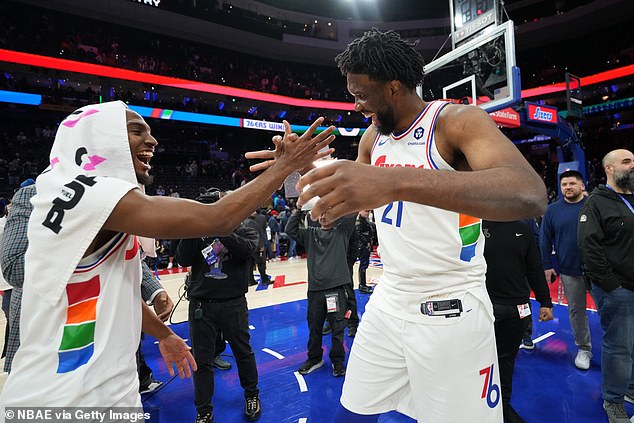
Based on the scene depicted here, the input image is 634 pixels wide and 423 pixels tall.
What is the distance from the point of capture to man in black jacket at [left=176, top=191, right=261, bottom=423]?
3084 millimetres

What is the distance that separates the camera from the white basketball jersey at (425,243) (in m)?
1.56

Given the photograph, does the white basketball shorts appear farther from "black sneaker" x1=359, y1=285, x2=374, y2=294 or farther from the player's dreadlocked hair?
"black sneaker" x1=359, y1=285, x2=374, y2=294

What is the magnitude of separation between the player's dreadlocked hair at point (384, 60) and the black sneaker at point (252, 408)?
274cm

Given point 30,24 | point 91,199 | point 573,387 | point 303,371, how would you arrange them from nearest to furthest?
point 91,199, point 573,387, point 303,371, point 30,24

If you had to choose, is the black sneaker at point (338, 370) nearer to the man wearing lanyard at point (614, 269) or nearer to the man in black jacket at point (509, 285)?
the man in black jacket at point (509, 285)

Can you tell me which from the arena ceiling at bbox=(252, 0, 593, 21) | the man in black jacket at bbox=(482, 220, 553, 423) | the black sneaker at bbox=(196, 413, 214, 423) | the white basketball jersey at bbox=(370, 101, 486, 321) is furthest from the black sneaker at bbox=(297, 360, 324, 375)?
the arena ceiling at bbox=(252, 0, 593, 21)

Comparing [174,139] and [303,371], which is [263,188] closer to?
[303,371]

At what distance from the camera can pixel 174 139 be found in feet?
73.0

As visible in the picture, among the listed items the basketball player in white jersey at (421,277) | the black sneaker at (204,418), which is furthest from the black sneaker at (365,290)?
the basketball player in white jersey at (421,277)

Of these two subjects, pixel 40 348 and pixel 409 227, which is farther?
pixel 409 227

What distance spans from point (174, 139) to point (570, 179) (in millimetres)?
22006

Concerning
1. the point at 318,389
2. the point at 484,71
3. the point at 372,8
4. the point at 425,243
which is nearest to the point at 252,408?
the point at 318,389

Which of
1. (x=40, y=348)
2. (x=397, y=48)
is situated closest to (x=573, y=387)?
(x=397, y=48)

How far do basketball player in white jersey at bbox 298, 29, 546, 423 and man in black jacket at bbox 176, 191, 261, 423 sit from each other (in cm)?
169
